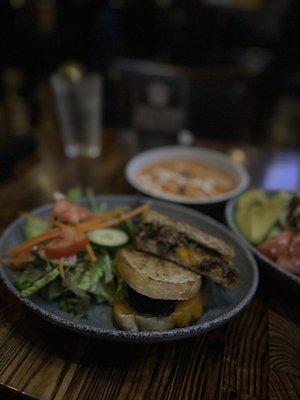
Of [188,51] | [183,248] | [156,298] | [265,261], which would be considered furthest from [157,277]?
[188,51]

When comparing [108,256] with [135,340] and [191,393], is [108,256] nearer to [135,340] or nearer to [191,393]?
[135,340]

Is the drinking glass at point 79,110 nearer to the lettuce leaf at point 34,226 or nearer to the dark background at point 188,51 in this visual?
the lettuce leaf at point 34,226

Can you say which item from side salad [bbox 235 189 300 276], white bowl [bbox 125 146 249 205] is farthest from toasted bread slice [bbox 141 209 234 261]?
white bowl [bbox 125 146 249 205]

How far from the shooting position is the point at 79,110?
225 cm

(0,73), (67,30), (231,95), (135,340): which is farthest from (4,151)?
(67,30)

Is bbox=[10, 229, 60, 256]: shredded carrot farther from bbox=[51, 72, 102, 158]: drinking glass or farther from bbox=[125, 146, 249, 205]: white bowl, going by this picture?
bbox=[51, 72, 102, 158]: drinking glass

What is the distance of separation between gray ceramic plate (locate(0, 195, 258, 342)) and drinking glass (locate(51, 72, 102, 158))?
0.82 meters

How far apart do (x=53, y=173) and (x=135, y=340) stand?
4.51 ft

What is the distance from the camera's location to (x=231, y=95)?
3.34 meters

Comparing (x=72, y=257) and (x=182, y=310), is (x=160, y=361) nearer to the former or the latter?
(x=182, y=310)

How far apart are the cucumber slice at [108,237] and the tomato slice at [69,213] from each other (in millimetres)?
75

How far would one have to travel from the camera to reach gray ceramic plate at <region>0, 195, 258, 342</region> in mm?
924

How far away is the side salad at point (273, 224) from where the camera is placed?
4.22ft

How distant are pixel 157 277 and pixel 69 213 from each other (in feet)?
1.54
